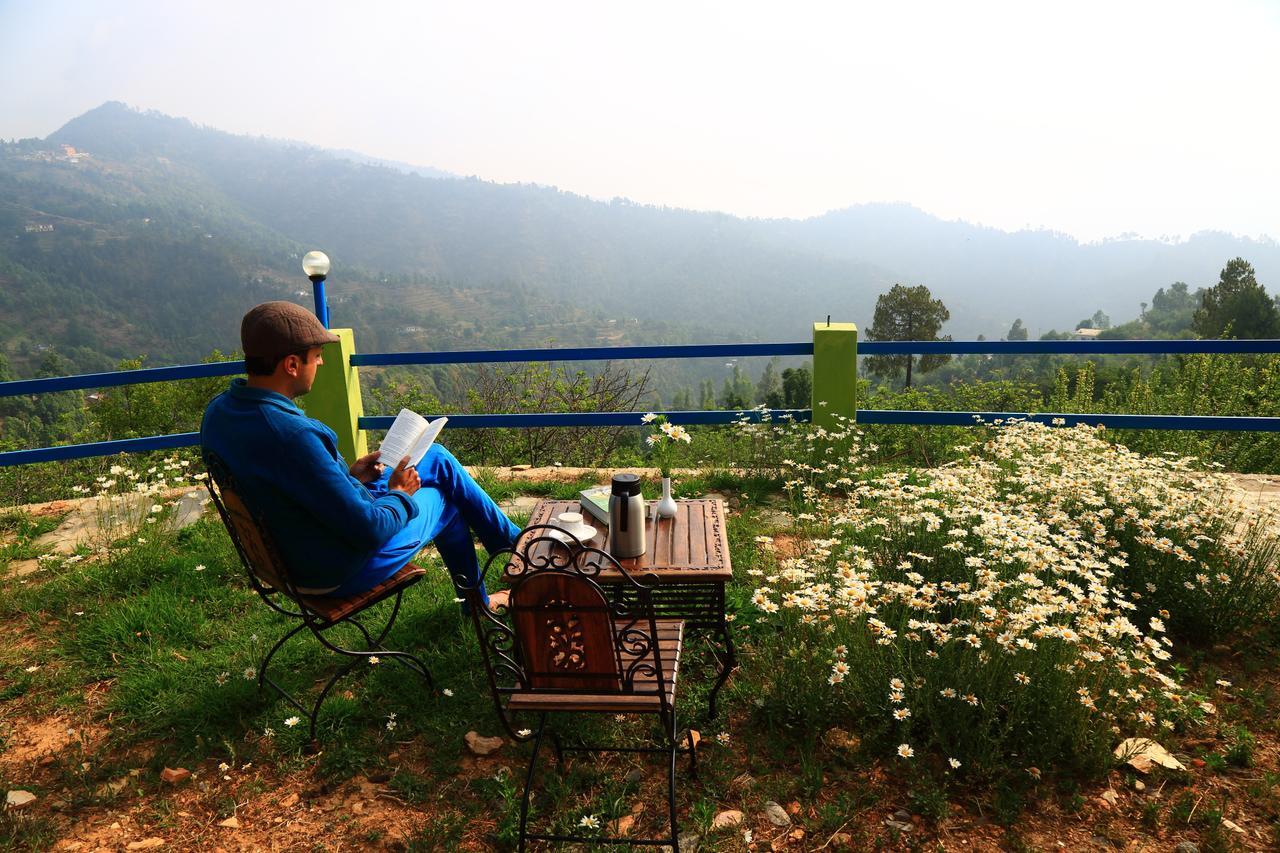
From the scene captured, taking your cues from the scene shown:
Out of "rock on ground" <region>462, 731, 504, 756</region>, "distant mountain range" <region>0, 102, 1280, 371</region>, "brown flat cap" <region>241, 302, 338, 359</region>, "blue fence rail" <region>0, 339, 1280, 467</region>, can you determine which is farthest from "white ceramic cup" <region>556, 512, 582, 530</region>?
"distant mountain range" <region>0, 102, 1280, 371</region>

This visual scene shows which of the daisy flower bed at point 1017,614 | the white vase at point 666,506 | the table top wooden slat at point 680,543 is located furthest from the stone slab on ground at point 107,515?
the daisy flower bed at point 1017,614

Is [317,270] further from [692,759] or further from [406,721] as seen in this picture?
→ [692,759]

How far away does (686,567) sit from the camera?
9.22 ft

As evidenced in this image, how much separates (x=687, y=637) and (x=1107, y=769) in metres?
1.58

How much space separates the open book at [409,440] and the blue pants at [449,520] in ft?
0.55

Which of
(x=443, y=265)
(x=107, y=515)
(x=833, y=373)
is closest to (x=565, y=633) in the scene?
(x=833, y=373)

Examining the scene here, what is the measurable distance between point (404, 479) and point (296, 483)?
1.70 ft

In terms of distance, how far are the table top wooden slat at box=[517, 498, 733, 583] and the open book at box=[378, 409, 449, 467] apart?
594 mm

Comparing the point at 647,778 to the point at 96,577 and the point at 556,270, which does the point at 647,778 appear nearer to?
the point at 96,577

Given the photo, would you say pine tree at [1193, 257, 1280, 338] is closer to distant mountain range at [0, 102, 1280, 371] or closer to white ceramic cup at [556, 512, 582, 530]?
white ceramic cup at [556, 512, 582, 530]

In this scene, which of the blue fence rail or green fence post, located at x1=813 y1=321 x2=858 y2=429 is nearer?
the blue fence rail

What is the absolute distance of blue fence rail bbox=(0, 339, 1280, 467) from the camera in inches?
202

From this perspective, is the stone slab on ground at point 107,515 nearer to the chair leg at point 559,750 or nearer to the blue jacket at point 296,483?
the blue jacket at point 296,483

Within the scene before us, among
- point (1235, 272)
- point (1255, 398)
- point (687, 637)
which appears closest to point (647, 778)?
point (687, 637)
